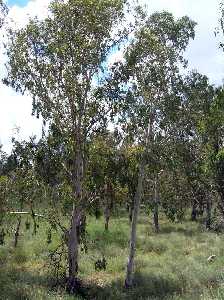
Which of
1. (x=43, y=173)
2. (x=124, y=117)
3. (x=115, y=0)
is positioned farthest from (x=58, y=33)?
(x=43, y=173)

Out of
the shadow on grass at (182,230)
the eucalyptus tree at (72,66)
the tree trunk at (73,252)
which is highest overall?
the eucalyptus tree at (72,66)

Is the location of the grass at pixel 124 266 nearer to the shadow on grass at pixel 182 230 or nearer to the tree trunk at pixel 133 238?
the tree trunk at pixel 133 238

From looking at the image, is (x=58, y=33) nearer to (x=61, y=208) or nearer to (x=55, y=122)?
(x=55, y=122)

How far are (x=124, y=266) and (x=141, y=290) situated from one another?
14.3 feet

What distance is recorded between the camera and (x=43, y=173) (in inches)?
870

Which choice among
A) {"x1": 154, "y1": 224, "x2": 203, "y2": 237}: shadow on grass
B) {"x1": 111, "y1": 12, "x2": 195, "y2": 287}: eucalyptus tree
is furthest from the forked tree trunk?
{"x1": 154, "y1": 224, "x2": 203, "y2": 237}: shadow on grass

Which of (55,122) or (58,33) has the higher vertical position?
(58,33)

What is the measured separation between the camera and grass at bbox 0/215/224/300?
20.7 metres

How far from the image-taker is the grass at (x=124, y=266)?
67.8 feet

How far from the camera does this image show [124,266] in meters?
27.1

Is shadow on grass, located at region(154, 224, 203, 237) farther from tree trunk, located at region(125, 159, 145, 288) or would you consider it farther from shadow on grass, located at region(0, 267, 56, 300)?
shadow on grass, located at region(0, 267, 56, 300)

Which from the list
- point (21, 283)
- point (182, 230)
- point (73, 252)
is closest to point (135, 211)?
point (73, 252)

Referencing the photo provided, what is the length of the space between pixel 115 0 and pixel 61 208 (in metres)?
8.62

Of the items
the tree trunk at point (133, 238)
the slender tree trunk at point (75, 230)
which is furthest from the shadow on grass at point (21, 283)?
the tree trunk at point (133, 238)
